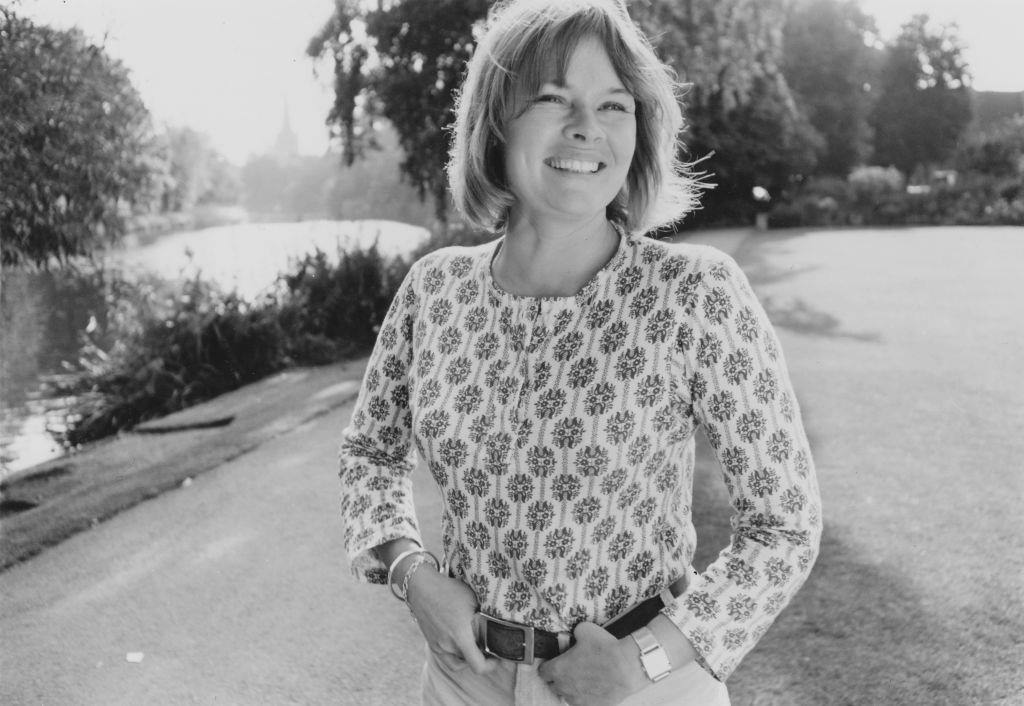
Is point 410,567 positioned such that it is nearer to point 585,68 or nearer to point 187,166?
point 585,68

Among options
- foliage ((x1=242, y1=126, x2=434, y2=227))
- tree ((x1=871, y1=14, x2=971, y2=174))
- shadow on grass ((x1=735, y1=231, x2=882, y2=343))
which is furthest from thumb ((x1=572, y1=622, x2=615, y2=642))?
tree ((x1=871, y1=14, x2=971, y2=174))

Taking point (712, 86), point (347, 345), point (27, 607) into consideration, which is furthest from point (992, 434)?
point (712, 86)

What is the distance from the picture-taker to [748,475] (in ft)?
4.10

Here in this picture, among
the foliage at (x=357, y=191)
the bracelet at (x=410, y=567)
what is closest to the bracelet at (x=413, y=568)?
the bracelet at (x=410, y=567)

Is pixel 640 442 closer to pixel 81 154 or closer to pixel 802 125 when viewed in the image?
pixel 81 154

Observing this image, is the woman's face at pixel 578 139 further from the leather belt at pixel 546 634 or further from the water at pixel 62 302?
the water at pixel 62 302

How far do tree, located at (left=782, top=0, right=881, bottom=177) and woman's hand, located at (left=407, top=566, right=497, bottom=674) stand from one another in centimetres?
3598

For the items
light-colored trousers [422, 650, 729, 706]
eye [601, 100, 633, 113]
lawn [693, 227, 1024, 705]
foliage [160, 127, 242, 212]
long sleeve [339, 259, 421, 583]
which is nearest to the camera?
light-colored trousers [422, 650, 729, 706]

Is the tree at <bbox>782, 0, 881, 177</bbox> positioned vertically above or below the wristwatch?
above

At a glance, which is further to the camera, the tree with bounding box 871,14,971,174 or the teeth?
the tree with bounding box 871,14,971,174

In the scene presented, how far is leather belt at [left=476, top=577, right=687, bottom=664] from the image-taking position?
1.37 m

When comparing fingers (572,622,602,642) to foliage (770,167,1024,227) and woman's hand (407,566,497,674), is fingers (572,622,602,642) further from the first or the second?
foliage (770,167,1024,227)

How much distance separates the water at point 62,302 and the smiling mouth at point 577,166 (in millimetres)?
6996

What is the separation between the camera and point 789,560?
1.24 meters
